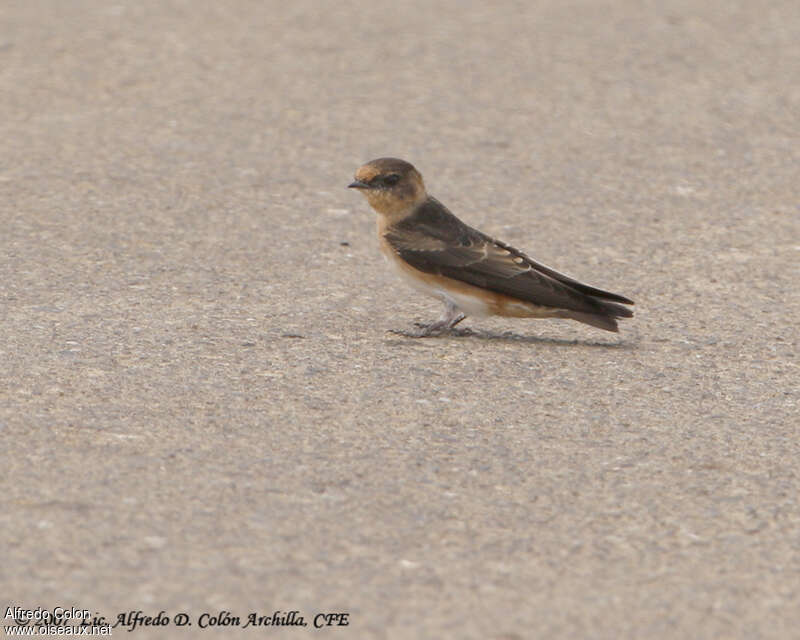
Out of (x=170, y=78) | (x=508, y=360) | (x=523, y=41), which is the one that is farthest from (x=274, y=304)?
(x=523, y=41)

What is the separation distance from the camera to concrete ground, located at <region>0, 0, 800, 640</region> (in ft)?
16.0

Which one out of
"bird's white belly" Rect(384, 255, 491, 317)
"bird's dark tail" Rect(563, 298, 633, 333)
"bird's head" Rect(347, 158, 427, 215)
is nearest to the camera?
"bird's dark tail" Rect(563, 298, 633, 333)

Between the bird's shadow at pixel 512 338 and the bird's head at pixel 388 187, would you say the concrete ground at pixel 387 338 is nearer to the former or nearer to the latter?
the bird's shadow at pixel 512 338

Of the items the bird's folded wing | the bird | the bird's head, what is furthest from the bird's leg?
the bird's head

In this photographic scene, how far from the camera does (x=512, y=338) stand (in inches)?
301

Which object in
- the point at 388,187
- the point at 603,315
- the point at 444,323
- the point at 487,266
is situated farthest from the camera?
the point at 388,187

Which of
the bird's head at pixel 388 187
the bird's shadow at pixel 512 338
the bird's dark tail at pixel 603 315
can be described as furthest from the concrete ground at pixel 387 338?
the bird's head at pixel 388 187

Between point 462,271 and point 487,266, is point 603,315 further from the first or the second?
point 462,271

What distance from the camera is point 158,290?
805 cm

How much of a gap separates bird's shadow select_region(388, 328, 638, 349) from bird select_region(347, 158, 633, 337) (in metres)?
0.03

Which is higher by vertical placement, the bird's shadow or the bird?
the bird

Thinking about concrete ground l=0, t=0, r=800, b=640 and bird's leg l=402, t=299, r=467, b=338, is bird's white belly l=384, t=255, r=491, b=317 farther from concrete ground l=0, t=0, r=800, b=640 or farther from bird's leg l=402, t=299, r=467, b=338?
concrete ground l=0, t=0, r=800, b=640

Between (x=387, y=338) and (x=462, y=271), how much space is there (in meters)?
0.49

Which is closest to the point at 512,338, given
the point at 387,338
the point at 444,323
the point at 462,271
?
the point at 444,323
